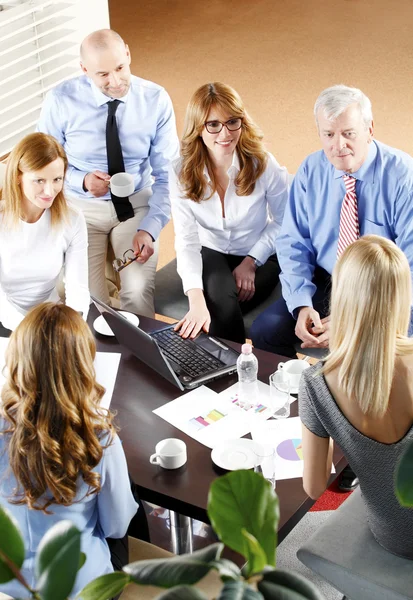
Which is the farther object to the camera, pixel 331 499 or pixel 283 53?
pixel 283 53

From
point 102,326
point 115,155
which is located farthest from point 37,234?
point 115,155

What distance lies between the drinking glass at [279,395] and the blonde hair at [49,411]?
676 millimetres

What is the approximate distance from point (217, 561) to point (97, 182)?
10.4ft

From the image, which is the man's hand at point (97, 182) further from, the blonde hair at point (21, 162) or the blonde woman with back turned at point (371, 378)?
the blonde woman with back turned at point (371, 378)

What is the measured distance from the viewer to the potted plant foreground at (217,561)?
33cm

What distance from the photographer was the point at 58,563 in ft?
1.09

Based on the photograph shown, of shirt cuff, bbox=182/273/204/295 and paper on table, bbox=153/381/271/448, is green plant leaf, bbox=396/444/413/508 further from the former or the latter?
shirt cuff, bbox=182/273/204/295

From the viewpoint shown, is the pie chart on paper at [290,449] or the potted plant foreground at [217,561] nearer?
the potted plant foreground at [217,561]

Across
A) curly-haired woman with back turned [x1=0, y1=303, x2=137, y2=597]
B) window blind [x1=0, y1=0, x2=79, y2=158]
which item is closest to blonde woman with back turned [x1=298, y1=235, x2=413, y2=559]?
curly-haired woman with back turned [x1=0, y1=303, x2=137, y2=597]

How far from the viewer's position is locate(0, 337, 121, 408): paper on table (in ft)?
7.54

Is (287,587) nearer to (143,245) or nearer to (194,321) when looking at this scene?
(194,321)

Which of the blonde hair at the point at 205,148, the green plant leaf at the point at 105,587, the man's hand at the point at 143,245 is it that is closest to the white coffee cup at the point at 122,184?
the man's hand at the point at 143,245

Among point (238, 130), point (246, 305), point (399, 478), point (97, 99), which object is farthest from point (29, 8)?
point (399, 478)

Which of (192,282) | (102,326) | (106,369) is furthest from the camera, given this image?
(192,282)
